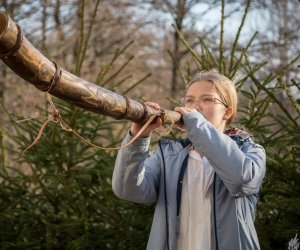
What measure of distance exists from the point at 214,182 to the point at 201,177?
0.32ft

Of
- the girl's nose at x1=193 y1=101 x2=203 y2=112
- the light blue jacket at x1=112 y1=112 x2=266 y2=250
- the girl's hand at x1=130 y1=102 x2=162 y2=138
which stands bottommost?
the light blue jacket at x1=112 y1=112 x2=266 y2=250

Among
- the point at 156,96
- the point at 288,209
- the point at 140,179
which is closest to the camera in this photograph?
the point at 140,179

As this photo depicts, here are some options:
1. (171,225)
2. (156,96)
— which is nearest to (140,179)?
(171,225)

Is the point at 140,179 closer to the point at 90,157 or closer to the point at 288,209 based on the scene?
the point at 288,209

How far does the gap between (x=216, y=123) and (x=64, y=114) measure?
89.4 inches

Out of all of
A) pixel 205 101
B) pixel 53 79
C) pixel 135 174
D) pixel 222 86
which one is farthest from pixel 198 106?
pixel 53 79

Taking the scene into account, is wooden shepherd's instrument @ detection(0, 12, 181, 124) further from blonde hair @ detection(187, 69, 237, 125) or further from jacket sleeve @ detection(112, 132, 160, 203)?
blonde hair @ detection(187, 69, 237, 125)

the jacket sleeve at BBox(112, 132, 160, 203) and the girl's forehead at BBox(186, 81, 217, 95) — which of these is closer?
the jacket sleeve at BBox(112, 132, 160, 203)

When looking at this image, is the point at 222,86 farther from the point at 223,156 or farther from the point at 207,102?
the point at 223,156

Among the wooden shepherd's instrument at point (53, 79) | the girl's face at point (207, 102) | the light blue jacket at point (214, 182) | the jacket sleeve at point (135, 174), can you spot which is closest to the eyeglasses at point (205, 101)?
the girl's face at point (207, 102)

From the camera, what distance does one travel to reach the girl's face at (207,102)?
270 cm

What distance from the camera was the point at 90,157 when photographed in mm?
4605

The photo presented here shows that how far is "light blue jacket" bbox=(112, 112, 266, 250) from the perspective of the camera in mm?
2373

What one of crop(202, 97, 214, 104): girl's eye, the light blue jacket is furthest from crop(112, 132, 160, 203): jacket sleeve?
crop(202, 97, 214, 104): girl's eye
